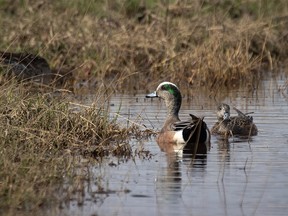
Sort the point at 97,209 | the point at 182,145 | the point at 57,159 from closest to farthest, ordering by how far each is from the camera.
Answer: the point at 97,209
the point at 57,159
the point at 182,145

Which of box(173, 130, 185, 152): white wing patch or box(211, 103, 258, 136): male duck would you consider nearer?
box(173, 130, 185, 152): white wing patch

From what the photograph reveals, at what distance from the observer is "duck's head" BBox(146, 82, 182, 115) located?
11.9 m

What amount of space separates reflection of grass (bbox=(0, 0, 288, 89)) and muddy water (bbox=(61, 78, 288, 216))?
3.24 meters

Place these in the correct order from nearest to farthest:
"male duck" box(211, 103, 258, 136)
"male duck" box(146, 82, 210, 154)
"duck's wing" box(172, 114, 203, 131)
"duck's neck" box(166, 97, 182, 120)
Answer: "male duck" box(146, 82, 210, 154) → "duck's wing" box(172, 114, 203, 131) → "male duck" box(211, 103, 258, 136) → "duck's neck" box(166, 97, 182, 120)

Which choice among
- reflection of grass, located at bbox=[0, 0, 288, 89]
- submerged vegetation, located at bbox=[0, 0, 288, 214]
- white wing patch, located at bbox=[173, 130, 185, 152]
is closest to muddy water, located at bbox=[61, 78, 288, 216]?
white wing patch, located at bbox=[173, 130, 185, 152]

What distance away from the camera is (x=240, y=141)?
37.3 ft

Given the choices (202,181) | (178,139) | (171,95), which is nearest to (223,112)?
(171,95)

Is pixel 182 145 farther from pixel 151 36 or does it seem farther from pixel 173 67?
pixel 151 36

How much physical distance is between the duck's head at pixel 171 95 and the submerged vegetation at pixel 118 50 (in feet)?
2.01

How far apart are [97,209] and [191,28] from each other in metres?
9.78

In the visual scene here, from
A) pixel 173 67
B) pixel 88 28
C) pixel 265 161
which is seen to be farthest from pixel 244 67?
pixel 265 161

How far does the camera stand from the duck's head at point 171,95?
1185 cm

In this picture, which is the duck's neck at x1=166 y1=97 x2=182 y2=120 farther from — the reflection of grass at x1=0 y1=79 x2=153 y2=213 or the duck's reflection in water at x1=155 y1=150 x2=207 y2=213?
the duck's reflection in water at x1=155 y1=150 x2=207 y2=213

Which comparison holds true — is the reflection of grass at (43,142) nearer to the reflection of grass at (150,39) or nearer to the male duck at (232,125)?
the male duck at (232,125)
